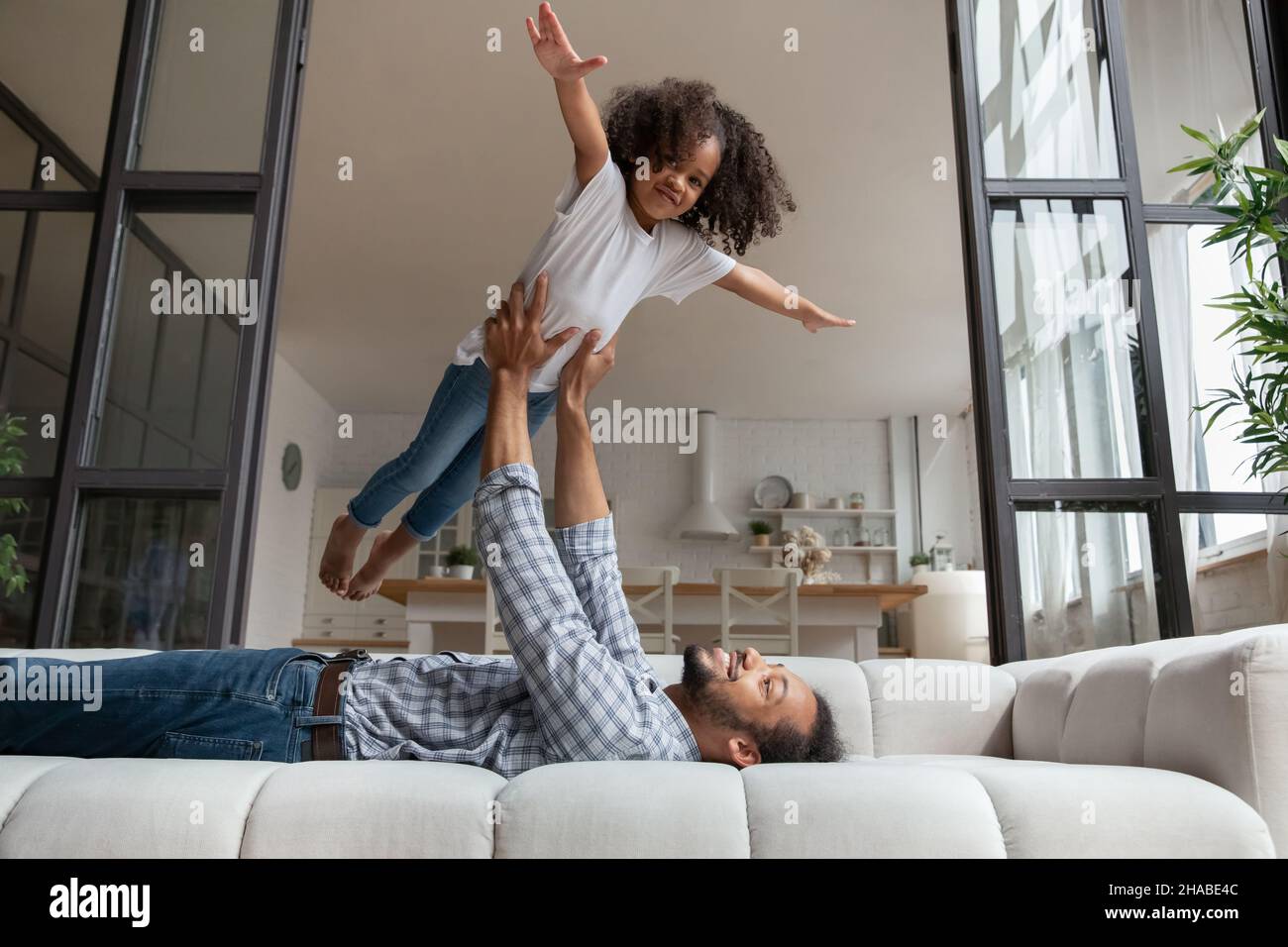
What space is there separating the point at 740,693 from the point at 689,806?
42cm

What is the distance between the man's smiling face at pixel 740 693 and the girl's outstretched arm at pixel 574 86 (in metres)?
0.98

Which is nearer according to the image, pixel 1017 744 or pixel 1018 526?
pixel 1017 744

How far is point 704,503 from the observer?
8734 millimetres

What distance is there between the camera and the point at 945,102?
4.36 m

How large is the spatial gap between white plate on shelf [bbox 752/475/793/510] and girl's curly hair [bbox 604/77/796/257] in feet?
22.0

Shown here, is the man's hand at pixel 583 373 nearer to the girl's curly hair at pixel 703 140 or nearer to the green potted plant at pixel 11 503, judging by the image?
the girl's curly hair at pixel 703 140

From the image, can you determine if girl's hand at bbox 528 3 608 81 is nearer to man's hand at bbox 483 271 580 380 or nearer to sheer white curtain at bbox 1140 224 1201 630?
man's hand at bbox 483 271 580 380

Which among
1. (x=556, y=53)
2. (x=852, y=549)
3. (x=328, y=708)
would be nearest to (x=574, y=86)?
(x=556, y=53)

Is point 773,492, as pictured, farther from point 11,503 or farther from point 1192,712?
point 1192,712

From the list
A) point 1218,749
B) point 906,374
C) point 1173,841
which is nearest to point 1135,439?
point 1218,749

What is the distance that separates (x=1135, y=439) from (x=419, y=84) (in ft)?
10.9

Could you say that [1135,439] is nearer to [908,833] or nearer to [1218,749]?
[1218,749]
